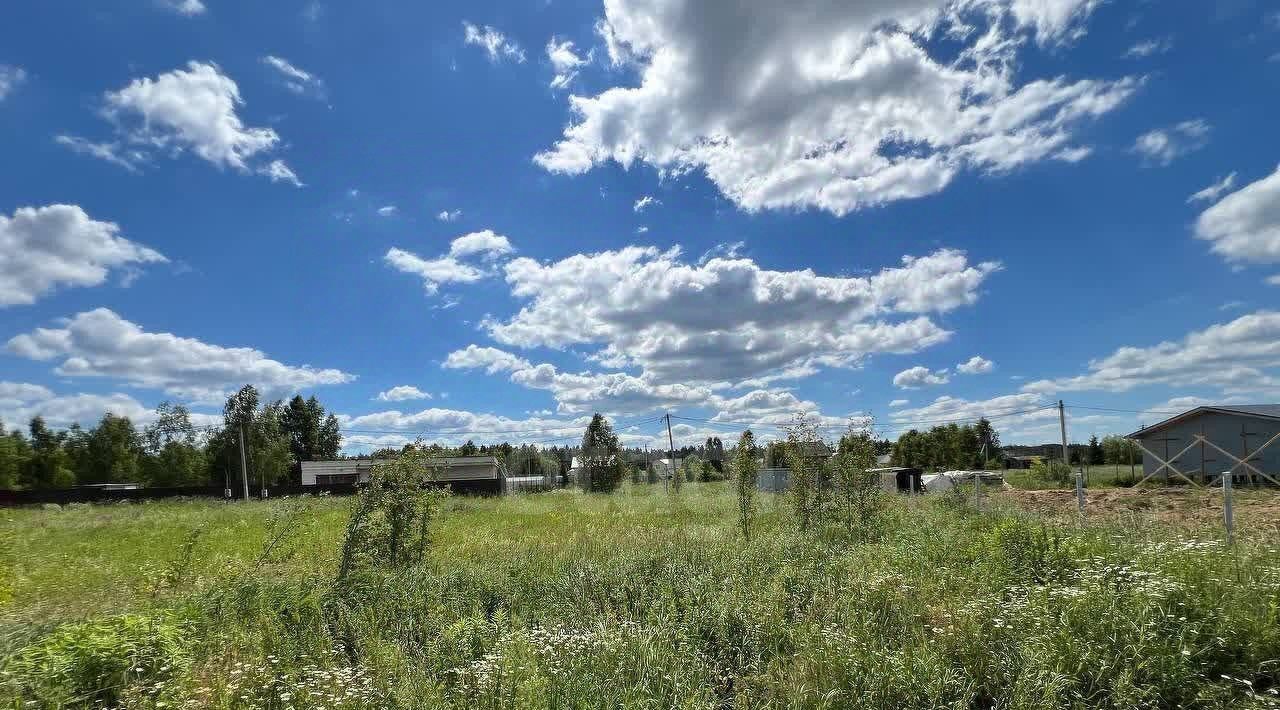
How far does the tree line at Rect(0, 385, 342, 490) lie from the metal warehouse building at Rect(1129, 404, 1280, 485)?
64450 millimetres

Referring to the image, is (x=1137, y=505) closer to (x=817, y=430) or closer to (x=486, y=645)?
(x=817, y=430)

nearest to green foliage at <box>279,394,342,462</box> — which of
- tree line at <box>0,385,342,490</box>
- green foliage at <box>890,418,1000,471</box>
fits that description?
tree line at <box>0,385,342,490</box>

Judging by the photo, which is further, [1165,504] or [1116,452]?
[1116,452]

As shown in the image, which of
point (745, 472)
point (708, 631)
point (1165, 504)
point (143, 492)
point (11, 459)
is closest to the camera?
point (708, 631)

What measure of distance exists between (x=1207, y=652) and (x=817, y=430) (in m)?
10.9

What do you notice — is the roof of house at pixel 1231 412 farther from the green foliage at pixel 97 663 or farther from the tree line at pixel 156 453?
the tree line at pixel 156 453

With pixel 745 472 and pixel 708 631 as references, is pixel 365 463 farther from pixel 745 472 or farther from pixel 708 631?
pixel 708 631

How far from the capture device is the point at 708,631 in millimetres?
6359

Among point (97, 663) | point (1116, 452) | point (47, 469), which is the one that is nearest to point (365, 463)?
point (97, 663)

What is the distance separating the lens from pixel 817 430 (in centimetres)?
1583

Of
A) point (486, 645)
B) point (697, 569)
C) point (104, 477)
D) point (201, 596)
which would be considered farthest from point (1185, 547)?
point (104, 477)

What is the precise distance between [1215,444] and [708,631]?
3191 cm

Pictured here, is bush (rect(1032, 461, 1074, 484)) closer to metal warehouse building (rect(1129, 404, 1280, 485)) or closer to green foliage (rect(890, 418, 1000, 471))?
metal warehouse building (rect(1129, 404, 1280, 485))

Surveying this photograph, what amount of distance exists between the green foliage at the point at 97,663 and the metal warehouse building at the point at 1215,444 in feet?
100.0
